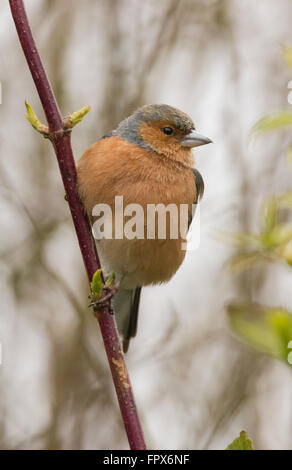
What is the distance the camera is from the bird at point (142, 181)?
3.63 metres

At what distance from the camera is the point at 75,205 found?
2471 mm

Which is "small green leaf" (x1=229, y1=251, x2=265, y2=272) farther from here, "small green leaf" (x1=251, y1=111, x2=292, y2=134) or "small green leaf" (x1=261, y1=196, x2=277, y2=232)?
"small green leaf" (x1=251, y1=111, x2=292, y2=134)

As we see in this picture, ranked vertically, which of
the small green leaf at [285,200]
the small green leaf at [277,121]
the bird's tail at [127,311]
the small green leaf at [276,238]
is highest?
the bird's tail at [127,311]

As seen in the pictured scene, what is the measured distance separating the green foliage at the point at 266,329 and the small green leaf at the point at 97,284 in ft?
2.24

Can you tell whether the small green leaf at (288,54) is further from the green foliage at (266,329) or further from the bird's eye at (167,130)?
the bird's eye at (167,130)

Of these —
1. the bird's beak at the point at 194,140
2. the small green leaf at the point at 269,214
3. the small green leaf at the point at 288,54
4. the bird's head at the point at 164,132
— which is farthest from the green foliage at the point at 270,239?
the bird's beak at the point at 194,140

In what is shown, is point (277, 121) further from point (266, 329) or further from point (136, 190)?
point (136, 190)

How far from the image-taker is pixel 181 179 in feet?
13.0

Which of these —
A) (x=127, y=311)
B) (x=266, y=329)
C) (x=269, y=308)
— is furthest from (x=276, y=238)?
(x=127, y=311)

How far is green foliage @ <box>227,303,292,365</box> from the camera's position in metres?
1.68

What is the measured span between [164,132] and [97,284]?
213cm

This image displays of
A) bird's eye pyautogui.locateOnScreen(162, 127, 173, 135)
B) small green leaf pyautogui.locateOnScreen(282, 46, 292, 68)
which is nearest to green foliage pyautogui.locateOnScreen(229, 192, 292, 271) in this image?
small green leaf pyautogui.locateOnScreen(282, 46, 292, 68)

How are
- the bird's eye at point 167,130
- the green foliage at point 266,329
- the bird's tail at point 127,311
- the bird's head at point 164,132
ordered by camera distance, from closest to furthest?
the green foliage at point 266,329 < the bird's head at point 164,132 < the bird's eye at point 167,130 < the bird's tail at point 127,311

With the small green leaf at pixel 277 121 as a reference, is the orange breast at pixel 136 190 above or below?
above
